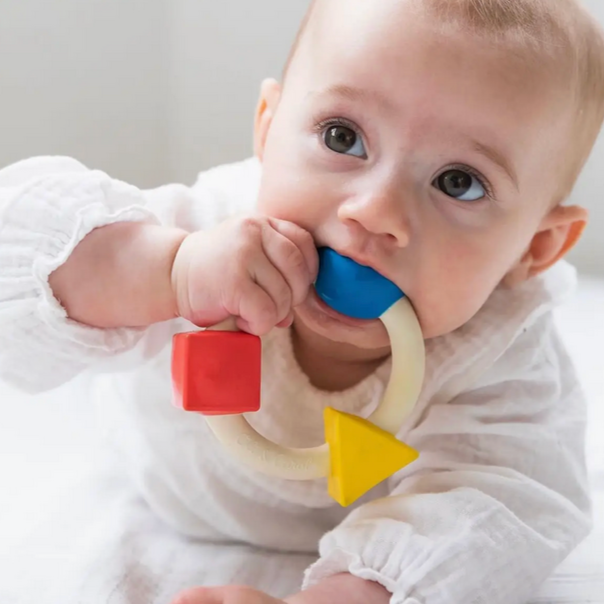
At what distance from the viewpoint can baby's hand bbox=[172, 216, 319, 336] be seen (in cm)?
59

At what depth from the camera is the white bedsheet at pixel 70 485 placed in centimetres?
76

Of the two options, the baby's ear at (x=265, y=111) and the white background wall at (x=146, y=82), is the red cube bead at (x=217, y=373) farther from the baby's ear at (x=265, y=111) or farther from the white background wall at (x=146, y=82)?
the white background wall at (x=146, y=82)

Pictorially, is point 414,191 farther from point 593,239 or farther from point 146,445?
point 593,239

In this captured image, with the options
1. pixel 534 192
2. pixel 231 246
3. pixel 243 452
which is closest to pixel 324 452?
pixel 243 452

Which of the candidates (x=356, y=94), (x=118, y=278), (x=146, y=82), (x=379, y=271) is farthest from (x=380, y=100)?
(x=146, y=82)

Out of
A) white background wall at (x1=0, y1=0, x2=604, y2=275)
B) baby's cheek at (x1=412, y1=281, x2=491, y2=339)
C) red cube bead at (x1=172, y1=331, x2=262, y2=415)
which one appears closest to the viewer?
red cube bead at (x1=172, y1=331, x2=262, y2=415)

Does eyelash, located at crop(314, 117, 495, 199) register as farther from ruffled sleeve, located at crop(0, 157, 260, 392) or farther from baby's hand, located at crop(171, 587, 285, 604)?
baby's hand, located at crop(171, 587, 285, 604)

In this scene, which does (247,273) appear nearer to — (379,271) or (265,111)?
(379,271)

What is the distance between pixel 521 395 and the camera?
31.3 inches

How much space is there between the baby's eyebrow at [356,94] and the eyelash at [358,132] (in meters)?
0.02

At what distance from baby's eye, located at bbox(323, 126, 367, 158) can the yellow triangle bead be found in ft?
0.61

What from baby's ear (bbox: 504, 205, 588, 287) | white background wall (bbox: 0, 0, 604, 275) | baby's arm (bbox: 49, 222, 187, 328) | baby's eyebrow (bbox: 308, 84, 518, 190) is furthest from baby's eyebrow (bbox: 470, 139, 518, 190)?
white background wall (bbox: 0, 0, 604, 275)

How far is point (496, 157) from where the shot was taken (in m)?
0.66

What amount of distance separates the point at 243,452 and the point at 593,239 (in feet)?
3.50
